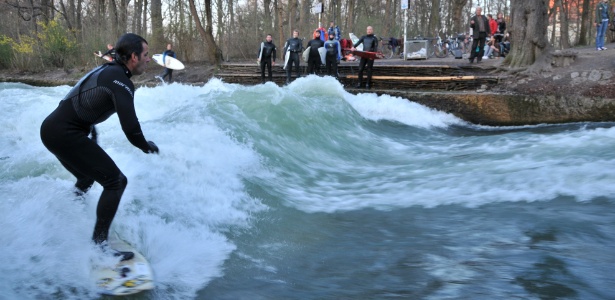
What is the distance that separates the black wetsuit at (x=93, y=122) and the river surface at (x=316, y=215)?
2.26 ft

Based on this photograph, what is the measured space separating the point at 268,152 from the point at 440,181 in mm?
2853

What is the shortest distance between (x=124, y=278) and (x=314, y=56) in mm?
14341

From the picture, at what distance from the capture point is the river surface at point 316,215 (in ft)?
14.4

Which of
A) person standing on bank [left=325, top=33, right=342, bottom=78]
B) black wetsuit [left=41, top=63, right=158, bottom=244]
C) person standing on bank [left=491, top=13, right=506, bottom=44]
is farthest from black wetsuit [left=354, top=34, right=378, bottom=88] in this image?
black wetsuit [left=41, top=63, right=158, bottom=244]

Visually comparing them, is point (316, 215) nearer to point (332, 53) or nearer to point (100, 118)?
point (100, 118)


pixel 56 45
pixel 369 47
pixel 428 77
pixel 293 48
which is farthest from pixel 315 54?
pixel 56 45

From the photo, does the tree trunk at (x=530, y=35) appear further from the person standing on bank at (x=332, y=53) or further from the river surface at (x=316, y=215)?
the river surface at (x=316, y=215)

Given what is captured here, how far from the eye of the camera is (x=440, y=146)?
11.5 metres

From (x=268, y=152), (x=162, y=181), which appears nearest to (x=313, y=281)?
(x=162, y=181)

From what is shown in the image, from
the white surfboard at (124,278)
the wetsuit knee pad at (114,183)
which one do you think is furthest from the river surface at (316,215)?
the wetsuit knee pad at (114,183)

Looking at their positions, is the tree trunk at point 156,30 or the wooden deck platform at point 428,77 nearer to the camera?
the wooden deck platform at point 428,77

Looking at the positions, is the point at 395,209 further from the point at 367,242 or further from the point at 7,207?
the point at 7,207

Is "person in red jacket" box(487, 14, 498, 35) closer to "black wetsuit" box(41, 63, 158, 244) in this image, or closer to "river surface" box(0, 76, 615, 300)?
"river surface" box(0, 76, 615, 300)

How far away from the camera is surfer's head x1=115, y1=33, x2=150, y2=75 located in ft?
13.4
